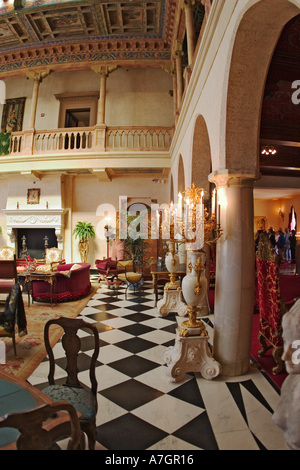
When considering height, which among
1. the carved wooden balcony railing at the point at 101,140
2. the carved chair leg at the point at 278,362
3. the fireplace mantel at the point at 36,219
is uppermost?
the carved wooden balcony railing at the point at 101,140

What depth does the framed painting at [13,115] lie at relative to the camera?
11.4 m

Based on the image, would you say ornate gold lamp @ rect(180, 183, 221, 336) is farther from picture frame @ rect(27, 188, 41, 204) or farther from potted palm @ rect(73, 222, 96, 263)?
picture frame @ rect(27, 188, 41, 204)

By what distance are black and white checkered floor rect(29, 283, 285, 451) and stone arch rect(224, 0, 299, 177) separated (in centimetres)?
229

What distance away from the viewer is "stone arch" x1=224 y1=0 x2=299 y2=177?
106 inches

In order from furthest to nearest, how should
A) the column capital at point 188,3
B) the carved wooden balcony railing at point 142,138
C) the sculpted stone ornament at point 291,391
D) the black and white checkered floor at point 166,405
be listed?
1. the carved wooden balcony railing at point 142,138
2. the column capital at point 188,3
3. the black and white checkered floor at point 166,405
4. the sculpted stone ornament at point 291,391

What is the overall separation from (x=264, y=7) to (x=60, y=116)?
10.6 metres

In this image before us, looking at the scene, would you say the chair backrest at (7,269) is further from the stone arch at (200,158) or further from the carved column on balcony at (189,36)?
the carved column on balcony at (189,36)

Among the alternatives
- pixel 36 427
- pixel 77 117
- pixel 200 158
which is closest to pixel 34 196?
pixel 77 117

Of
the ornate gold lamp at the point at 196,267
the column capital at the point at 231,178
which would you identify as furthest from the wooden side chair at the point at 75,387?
the column capital at the point at 231,178

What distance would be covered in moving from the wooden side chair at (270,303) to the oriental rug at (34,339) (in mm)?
2755

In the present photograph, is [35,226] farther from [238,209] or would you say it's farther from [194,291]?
[238,209]

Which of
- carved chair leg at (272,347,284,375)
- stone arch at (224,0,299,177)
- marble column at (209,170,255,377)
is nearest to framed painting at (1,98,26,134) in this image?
stone arch at (224,0,299,177)
